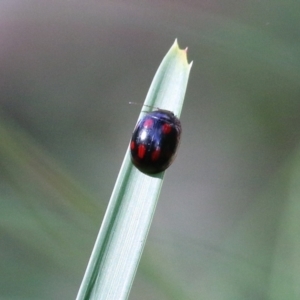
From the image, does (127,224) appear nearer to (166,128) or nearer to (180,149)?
(166,128)

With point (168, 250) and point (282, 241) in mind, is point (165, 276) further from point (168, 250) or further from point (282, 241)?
point (282, 241)

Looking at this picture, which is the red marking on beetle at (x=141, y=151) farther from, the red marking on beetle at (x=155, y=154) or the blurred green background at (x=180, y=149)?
the blurred green background at (x=180, y=149)

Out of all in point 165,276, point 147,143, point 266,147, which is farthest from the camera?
point 266,147

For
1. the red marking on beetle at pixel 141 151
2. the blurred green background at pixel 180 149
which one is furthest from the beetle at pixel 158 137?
the blurred green background at pixel 180 149

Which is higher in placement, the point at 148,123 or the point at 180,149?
the point at 180,149

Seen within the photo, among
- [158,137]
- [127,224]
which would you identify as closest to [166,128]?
[158,137]

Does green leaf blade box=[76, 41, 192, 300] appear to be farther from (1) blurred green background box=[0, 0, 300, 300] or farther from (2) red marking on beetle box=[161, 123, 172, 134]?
(1) blurred green background box=[0, 0, 300, 300]

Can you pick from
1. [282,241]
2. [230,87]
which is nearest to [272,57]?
[230,87]
